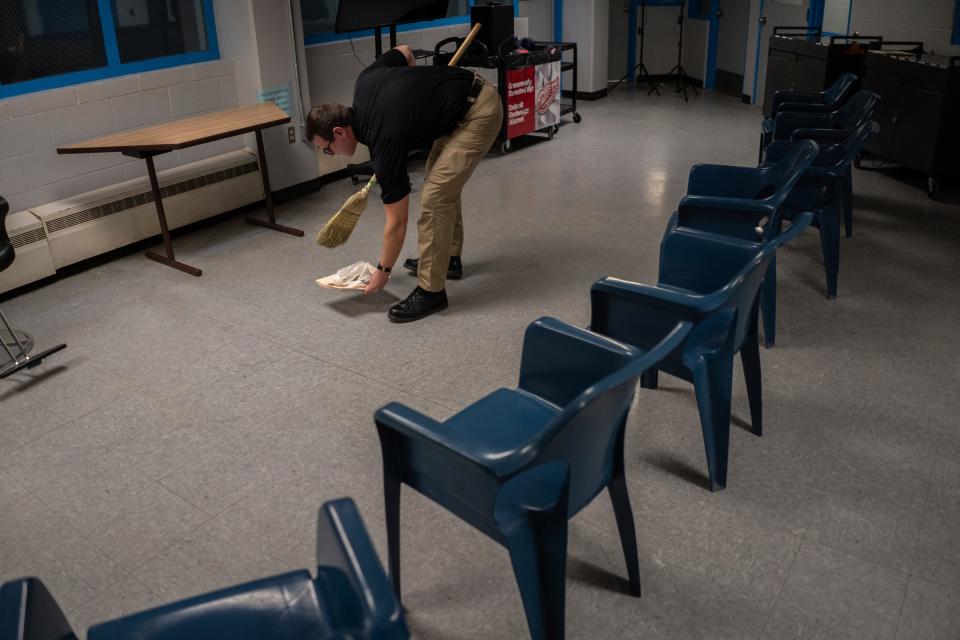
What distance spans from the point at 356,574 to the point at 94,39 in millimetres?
4550

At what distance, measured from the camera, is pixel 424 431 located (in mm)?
1731

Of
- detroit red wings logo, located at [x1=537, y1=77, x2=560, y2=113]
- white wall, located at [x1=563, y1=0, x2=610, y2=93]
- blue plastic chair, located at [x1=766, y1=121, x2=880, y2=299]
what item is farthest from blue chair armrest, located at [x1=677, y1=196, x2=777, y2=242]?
white wall, located at [x1=563, y1=0, x2=610, y2=93]

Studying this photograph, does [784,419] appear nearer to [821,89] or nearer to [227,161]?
[227,161]

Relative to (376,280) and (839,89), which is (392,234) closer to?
(376,280)

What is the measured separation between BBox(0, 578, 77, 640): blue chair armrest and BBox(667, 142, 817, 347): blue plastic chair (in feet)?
7.67

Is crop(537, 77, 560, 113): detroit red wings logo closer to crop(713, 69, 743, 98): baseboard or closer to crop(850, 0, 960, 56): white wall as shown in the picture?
crop(850, 0, 960, 56): white wall

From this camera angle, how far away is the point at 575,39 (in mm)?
8859

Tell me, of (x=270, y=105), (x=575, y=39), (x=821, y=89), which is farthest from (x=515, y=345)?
(x=575, y=39)

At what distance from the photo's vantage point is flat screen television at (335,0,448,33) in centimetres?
519

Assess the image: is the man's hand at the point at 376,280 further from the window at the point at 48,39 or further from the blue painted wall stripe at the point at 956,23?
the blue painted wall stripe at the point at 956,23

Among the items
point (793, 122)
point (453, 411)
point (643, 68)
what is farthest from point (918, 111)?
point (643, 68)

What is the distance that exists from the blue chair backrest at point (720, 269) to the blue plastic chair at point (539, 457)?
1.55ft

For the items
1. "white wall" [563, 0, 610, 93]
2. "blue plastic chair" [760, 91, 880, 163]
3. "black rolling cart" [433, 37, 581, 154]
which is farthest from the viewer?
"white wall" [563, 0, 610, 93]

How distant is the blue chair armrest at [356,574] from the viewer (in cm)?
113
